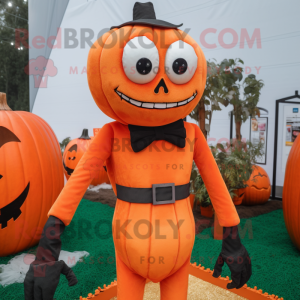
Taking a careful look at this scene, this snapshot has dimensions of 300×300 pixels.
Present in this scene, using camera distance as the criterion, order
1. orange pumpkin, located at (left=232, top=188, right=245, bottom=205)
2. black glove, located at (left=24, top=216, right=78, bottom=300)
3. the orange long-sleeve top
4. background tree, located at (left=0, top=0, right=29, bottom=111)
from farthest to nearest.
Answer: background tree, located at (left=0, top=0, right=29, bottom=111) → orange pumpkin, located at (left=232, top=188, right=245, bottom=205) → the orange long-sleeve top → black glove, located at (left=24, top=216, right=78, bottom=300)

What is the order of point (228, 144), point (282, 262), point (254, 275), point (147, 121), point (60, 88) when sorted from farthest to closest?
point (60, 88), point (228, 144), point (282, 262), point (254, 275), point (147, 121)

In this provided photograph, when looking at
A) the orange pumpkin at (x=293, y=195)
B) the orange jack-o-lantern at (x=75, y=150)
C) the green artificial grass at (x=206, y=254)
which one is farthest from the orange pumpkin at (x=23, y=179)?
the orange pumpkin at (x=293, y=195)

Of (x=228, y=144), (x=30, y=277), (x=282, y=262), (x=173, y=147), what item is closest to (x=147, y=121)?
(x=173, y=147)

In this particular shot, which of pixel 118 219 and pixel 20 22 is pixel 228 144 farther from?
pixel 20 22

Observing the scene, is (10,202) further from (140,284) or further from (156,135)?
(156,135)

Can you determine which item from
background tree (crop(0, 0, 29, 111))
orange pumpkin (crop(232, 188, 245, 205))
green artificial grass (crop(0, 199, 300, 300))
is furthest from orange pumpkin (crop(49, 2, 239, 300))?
background tree (crop(0, 0, 29, 111))

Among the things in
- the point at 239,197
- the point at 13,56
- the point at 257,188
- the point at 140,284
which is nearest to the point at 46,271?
the point at 140,284

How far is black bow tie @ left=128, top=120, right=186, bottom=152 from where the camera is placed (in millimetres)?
1076

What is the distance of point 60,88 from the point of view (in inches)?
159

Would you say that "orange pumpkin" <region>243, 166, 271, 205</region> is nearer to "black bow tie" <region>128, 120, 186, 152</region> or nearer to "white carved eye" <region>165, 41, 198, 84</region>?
"black bow tie" <region>128, 120, 186, 152</region>

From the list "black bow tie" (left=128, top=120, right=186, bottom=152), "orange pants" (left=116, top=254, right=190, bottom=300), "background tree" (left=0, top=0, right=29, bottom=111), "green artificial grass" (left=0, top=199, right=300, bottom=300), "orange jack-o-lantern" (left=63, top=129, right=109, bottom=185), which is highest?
"background tree" (left=0, top=0, right=29, bottom=111)

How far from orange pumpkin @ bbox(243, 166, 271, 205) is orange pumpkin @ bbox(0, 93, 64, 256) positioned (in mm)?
2339

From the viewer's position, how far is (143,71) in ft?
3.14

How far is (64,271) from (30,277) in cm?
11
